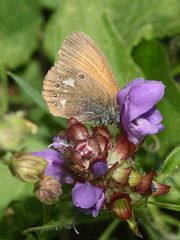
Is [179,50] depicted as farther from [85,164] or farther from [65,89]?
[85,164]

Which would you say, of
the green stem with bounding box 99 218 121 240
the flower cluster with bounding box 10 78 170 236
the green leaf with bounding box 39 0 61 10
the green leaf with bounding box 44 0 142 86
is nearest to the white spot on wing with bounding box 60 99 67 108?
the flower cluster with bounding box 10 78 170 236

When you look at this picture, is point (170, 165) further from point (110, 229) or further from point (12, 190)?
point (12, 190)

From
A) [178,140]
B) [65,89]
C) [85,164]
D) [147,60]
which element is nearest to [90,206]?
[85,164]

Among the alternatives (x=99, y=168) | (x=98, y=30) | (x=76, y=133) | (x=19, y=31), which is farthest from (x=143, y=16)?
(x=99, y=168)

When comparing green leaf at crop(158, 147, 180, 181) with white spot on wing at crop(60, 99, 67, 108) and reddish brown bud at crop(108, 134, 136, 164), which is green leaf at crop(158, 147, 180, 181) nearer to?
reddish brown bud at crop(108, 134, 136, 164)

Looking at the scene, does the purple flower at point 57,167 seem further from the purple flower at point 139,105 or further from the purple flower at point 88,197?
the purple flower at point 139,105

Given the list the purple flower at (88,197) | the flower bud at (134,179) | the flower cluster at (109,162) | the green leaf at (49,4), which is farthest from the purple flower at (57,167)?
the green leaf at (49,4)
